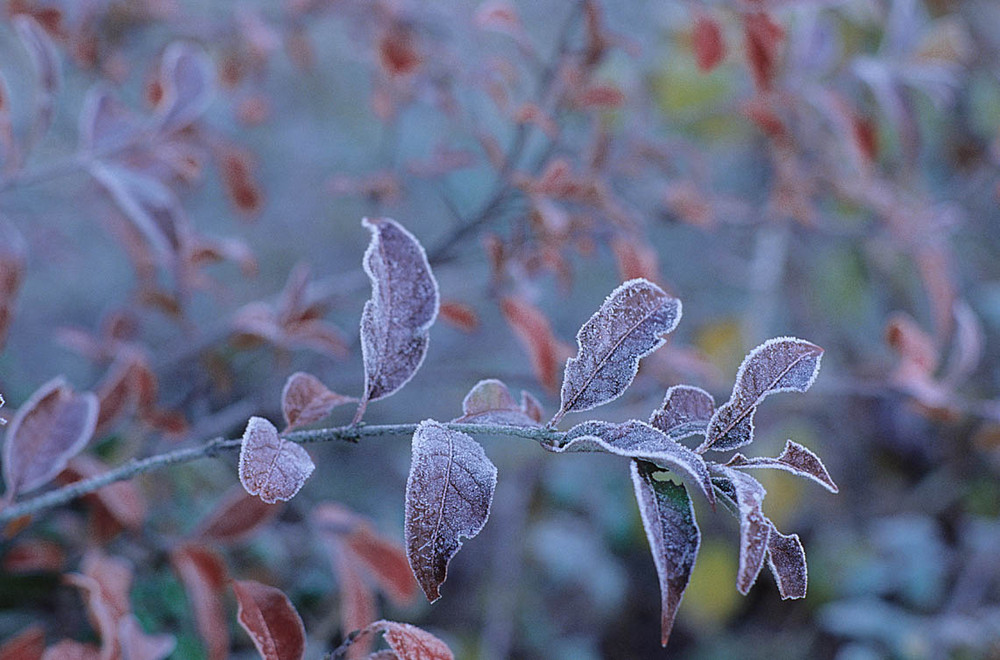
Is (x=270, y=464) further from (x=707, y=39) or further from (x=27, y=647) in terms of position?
(x=707, y=39)

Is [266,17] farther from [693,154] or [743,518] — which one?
[743,518]

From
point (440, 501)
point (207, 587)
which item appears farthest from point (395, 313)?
point (207, 587)

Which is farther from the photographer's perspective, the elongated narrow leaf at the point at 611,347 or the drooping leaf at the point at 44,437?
the drooping leaf at the point at 44,437

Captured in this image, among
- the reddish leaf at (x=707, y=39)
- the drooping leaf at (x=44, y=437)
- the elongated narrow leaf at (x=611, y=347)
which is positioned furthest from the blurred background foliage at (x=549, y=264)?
the elongated narrow leaf at (x=611, y=347)

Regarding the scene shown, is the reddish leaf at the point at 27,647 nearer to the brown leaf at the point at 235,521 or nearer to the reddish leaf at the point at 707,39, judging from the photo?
the brown leaf at the point at 235,521

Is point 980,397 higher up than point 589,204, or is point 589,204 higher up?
point 589,204

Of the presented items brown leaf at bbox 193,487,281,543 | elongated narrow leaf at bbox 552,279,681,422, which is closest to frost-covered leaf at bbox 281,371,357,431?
elongated narrow leaf at bbox 552,279,681,422

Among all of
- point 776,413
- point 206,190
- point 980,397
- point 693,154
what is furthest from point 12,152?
point 980,397
